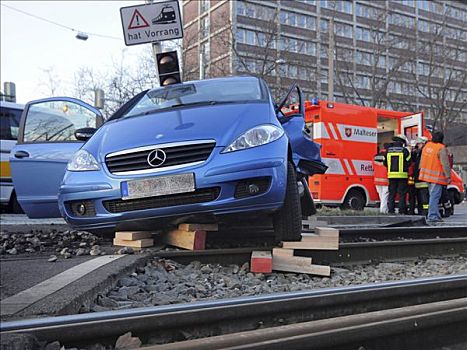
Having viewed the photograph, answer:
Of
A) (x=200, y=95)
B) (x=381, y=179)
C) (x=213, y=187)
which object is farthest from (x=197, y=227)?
(x=381, y=179)

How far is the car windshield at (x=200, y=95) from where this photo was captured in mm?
4699

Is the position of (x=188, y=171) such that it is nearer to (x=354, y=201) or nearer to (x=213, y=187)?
(x=213, y=187)

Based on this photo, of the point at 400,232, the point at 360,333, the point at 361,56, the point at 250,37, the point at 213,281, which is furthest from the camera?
the point at 361,56

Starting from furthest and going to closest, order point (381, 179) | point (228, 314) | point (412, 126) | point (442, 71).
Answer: point (442, 71), point (412, 126), point (381, 179), point (228, 314)

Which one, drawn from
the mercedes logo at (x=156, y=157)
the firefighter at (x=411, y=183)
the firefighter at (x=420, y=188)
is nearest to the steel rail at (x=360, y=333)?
the mercedes logo at (x=156, y=157)

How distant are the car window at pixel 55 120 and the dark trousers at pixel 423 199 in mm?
8011

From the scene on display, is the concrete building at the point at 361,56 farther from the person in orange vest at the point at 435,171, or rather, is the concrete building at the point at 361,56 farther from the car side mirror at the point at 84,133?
the car side mirror at the point at 84,133

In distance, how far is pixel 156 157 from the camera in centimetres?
386

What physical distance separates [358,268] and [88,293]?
2.93m

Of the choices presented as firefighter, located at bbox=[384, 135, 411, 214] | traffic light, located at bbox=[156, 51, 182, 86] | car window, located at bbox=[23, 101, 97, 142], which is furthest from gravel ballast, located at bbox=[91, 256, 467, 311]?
firefighter, located at bbox=[384, 135, 411, 214]

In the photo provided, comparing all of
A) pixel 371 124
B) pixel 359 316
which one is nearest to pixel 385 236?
pixel 359 316

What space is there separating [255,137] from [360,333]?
2091 millimetres

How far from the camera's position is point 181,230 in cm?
425

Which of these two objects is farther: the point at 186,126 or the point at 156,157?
the point at 186,126
